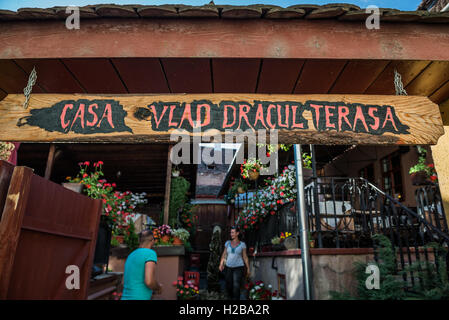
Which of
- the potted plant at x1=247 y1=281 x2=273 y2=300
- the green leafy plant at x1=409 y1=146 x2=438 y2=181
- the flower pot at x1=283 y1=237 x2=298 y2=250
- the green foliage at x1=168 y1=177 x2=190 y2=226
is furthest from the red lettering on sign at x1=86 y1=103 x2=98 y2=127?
the green leafy plant at x1=409 y1=146 x2=438 y2=181

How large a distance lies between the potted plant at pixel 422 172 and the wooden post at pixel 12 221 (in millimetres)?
7440

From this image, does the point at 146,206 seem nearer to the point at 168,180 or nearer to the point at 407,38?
the point at 168,180

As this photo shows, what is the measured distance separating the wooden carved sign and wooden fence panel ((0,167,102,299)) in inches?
22.5

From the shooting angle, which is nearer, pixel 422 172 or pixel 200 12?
pixel 200 12

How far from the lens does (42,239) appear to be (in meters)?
2.36

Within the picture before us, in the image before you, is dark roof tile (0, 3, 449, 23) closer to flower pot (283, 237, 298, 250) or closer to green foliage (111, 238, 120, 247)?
flower pot (283, 237, 298, 250)

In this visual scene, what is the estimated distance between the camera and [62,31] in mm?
2688

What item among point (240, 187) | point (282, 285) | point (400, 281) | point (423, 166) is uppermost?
point (423, 166)

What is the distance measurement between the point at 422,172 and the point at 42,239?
7.45 m

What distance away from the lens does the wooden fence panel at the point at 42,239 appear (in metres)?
1.94

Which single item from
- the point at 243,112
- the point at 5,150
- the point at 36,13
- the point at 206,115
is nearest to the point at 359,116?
the point at 243,112

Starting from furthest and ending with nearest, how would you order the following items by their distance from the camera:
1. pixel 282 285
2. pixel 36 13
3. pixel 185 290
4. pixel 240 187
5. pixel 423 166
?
pixel 240 187, pixel 423 166, pixel 185 290, pixel 282 285, pixel 36 13

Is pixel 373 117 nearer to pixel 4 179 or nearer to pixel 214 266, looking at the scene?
pixel 4 179

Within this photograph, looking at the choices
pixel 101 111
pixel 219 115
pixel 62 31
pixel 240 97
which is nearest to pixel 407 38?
pixel 240 97
